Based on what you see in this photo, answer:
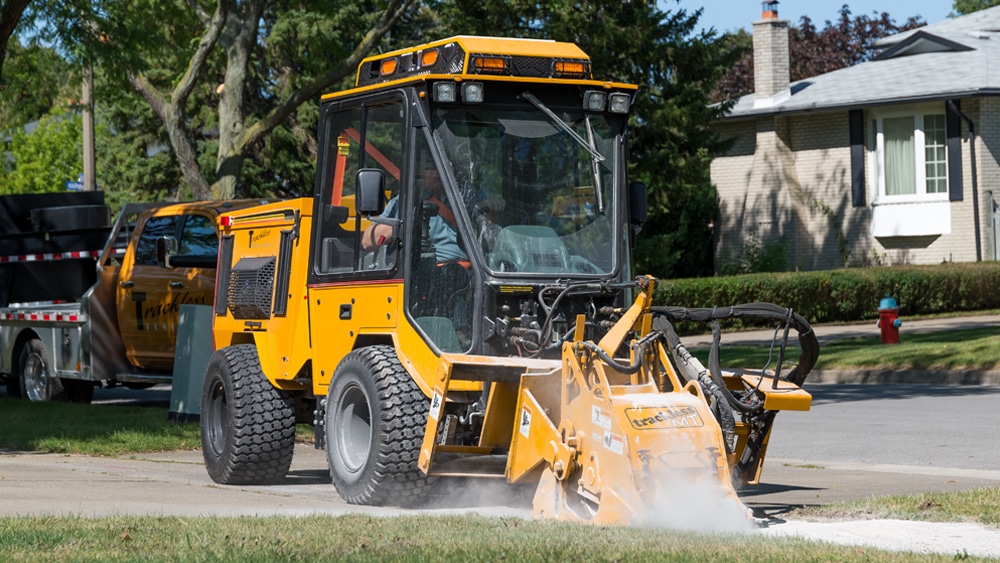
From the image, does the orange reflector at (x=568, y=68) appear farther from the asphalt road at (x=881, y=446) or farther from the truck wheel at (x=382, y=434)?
the asphalt road at (x=881, y=446)

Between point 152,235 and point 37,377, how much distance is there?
3.20m

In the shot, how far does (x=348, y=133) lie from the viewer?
10125mm

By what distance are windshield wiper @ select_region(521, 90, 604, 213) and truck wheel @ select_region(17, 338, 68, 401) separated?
11.0 metres

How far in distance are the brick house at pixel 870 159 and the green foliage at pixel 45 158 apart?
2165cm

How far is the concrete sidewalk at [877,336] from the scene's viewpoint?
19312mm

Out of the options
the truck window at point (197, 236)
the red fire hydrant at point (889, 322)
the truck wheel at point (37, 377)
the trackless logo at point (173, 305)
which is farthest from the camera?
the red fire hydrant at point (889, 322)

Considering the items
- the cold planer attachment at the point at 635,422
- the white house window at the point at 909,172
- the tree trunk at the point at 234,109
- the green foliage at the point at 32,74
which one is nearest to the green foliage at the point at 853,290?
the white house window at the point at 909,172

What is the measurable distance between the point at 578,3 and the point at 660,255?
7.09 m

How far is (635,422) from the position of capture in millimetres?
7457

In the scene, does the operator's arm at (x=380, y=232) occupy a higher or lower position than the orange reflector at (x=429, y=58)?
lower

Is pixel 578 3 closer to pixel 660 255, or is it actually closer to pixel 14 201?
pixel 660 255

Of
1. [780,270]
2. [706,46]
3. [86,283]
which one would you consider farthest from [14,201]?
[780,270]

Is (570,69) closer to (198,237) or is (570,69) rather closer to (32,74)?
(198,237)

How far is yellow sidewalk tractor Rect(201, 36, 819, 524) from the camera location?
7.92 meters
